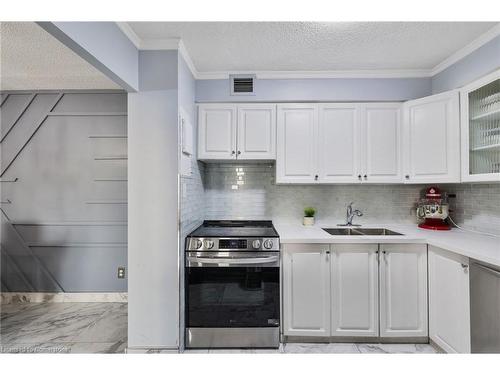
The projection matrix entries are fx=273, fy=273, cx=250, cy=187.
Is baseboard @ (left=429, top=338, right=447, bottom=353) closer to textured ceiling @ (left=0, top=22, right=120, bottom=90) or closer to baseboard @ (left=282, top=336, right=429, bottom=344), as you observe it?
baseboard @ (left=282, top=336, right=429, bottom=344)

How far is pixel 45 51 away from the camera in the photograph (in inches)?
88.5

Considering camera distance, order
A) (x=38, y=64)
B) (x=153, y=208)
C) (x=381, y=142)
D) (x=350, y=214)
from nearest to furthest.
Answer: (x=153, y=208)
(x=38, y=64)
(x=381, y=142)
(x=350, y=214)

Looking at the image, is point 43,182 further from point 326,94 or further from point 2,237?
point 326,94

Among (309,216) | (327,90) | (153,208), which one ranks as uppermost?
(327,90)

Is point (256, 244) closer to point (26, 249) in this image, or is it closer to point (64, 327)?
point (64, 327)

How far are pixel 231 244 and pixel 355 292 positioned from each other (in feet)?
3.50

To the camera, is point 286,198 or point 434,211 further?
point 286,198

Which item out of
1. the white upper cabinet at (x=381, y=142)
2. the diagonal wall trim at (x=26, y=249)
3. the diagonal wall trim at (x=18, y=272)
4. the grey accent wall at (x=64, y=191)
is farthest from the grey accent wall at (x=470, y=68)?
the diagonal wall trim at (x=18, y=272)

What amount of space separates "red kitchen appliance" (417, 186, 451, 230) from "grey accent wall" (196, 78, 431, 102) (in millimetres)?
954

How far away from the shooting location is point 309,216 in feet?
9.41

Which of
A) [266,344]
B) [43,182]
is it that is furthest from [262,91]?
[43,182]

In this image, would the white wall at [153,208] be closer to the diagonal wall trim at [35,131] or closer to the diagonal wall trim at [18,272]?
the diagonal wall trim at [35,131]

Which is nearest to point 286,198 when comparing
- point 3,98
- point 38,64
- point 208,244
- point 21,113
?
point 208,244

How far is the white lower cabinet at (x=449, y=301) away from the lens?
179 cm
